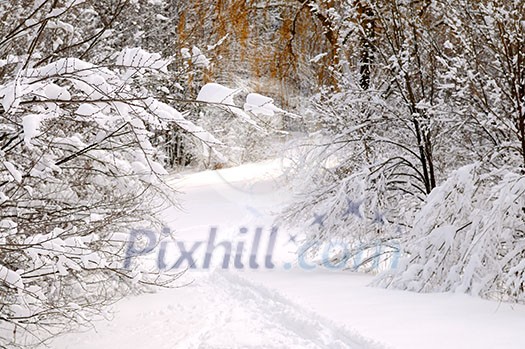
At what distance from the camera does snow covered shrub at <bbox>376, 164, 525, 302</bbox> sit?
Result: 540 cm

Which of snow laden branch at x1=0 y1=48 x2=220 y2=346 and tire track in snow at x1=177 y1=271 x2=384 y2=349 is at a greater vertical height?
snow laden branch at x1=0 y1=48 x2=220 y2=346

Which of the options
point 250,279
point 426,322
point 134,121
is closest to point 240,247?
point 250,279

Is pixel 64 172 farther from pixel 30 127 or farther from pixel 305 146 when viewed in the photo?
pixel 305 146

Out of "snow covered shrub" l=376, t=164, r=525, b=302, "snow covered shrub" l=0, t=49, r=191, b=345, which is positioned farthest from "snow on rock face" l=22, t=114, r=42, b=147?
"snow covered shrub" l=376, t=164, r=525, b=302

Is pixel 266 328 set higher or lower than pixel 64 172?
lower

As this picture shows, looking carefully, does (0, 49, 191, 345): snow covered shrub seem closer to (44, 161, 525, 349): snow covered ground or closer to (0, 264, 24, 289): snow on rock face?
(0, 264, 24, 289): snow on rock face

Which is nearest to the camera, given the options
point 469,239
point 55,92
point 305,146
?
point 55,92

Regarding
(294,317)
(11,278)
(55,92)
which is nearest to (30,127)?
(55,92)

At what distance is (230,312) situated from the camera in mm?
6410

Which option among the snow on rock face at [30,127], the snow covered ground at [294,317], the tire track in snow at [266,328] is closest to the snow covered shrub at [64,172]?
the snow on rock face at [30,127]

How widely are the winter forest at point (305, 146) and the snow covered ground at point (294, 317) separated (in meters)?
0.19

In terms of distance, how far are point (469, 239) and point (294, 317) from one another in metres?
1.80

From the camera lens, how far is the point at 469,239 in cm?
576

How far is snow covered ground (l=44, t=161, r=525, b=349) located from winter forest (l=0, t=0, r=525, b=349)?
0.19 metres
